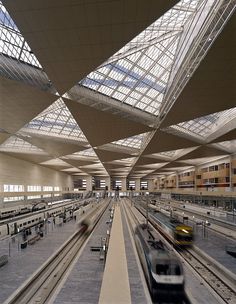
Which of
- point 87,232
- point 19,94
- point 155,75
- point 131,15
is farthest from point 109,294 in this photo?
point 87,232

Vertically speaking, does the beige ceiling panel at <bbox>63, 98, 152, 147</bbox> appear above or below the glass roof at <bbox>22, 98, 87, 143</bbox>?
below

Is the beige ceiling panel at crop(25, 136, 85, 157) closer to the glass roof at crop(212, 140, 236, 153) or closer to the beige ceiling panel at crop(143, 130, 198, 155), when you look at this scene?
the beige ceiling panel at crop(143, 130, 198, 155)

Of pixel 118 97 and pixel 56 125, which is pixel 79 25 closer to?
pixel 118 97

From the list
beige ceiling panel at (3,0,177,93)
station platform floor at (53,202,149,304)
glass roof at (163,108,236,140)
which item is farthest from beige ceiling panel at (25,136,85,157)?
beige ceiling panel at (3,0,177,93)

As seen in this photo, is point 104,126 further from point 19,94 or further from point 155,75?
point 19,94

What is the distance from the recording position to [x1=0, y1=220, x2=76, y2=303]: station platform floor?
14641mm

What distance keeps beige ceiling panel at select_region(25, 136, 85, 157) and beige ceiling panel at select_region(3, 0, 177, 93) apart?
25.3 metres

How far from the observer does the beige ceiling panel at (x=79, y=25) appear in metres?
10.7

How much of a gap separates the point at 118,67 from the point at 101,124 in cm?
797

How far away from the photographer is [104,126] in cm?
3108

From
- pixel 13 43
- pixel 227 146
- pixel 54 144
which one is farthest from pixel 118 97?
pixel 227 146

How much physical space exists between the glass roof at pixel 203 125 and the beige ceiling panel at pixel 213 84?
337 inches

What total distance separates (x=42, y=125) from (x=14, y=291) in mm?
26523

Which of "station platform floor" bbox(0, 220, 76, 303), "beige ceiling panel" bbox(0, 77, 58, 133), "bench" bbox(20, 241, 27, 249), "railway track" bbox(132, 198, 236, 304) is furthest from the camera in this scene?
"bench" bbox(20, 241, 27, 249)
